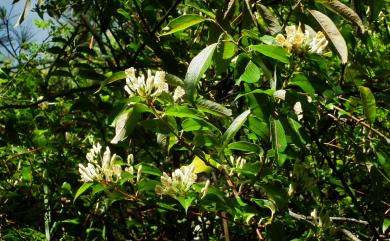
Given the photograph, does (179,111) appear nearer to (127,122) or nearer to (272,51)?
(127,122)

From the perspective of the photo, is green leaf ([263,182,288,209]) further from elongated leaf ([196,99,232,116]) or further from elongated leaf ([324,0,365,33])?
elongated leaf ([324,0,365,33])

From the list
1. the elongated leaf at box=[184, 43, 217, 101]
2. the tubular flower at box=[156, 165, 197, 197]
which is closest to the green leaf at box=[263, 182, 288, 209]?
the tubular flower at box=[156, 165, 197, 197]

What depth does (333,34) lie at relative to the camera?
1.14m

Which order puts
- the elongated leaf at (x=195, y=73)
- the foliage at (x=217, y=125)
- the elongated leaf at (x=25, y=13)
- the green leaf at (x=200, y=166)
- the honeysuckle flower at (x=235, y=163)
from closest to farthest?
the elongated leaf at (x=195, y=73), the foliage at (x=217, y=125), the green leaf at (x=200, y=166), the honeysuckle flower at (x=235, y=163), the elongated leaf at (x=25, y=13)

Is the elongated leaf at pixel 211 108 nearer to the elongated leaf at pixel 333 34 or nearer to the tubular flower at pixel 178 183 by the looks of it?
the tubular flower at pixel 178 183

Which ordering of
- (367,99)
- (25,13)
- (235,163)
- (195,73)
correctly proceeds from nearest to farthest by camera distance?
(195,73) → (367,99) → (235,163) → (25,13)

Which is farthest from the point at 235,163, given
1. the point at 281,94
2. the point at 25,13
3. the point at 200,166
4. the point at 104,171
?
the point at 25,13

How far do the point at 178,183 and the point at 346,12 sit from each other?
0.64 meters

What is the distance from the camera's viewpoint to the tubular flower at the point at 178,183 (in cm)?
137

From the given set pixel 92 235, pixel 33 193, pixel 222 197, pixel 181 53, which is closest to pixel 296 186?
pixel 222 197

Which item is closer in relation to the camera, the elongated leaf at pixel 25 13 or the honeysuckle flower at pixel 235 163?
the honeysuckle flower at pixel 235 163

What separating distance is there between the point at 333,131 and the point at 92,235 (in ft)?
4.52

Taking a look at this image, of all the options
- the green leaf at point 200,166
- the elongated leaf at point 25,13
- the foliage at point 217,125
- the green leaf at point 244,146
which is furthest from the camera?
the elongated leaf at point 25,13

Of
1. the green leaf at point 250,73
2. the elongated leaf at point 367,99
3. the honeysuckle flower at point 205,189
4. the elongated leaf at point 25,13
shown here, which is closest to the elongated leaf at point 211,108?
the green leaf at point 250,73
